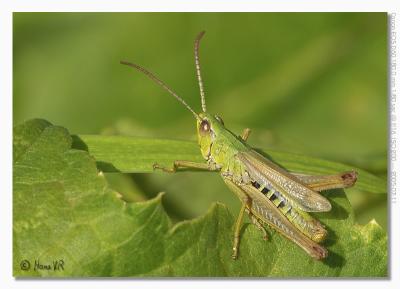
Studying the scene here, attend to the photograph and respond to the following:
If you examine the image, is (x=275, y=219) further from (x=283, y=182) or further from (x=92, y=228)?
(x=92, y=228)

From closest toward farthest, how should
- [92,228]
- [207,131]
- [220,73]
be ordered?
[92,228]
[207,131]
[220,73]

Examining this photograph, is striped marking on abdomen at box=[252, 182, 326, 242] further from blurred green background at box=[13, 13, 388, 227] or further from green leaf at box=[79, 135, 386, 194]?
blurred green background at box=[13, 13, 388, 227]

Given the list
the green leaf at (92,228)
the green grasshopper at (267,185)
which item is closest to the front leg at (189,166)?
the green grasshopper at (267,185)

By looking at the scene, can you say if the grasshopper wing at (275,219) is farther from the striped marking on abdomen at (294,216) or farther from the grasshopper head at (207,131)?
the grasshopper head at (207,131)

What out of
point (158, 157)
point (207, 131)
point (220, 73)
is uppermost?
point (220, 73)

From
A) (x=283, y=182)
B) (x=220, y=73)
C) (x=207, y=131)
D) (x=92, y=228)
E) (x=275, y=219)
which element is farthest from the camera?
(x=220, y=73)

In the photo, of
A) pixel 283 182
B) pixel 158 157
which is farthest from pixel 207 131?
pixel 283 182
